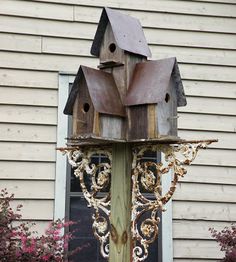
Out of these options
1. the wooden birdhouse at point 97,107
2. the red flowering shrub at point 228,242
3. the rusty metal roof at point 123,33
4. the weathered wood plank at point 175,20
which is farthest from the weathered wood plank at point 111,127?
the weathered wood plank at point 175,20

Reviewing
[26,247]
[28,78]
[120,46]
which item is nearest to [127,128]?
[120,46]

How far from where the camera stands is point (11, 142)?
423 cm

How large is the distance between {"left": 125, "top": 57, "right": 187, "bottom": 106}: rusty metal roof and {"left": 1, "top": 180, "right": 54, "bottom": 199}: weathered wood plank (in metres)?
2.18

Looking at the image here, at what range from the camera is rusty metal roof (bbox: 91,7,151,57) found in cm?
239

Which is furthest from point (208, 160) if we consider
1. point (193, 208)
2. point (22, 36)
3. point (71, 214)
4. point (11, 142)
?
point (22, 36)

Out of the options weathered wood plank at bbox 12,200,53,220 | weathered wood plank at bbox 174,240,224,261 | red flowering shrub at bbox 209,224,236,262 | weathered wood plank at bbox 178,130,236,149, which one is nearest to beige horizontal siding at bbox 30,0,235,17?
weathered wood plank at bbox 178,130,236,149

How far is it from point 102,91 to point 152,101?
269 mm

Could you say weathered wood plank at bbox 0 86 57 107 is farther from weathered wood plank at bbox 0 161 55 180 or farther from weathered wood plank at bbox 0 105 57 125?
weathered wood plank at bbox 0 161 55 180

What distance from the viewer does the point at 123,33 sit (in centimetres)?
242

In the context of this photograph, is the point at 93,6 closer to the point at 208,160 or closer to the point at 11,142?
the point at 11,142

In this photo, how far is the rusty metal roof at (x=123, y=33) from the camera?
7.85 ft

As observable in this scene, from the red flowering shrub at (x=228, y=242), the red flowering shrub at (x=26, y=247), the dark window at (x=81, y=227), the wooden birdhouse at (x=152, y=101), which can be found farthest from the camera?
the dark window at (x=81, y=227)

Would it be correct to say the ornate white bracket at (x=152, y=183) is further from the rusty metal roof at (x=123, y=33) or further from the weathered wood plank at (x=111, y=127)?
the rusty metal roof at (x=123, y=33)

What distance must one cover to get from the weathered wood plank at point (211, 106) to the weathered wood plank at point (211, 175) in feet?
1.92
